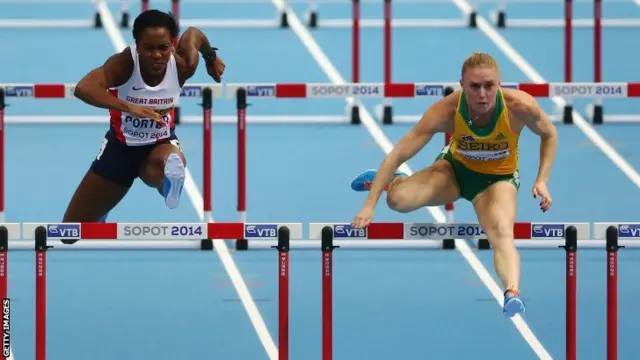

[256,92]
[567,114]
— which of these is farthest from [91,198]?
[567,114]

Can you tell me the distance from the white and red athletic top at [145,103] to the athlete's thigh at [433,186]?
4.39 feet

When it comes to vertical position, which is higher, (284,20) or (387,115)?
(284,20)

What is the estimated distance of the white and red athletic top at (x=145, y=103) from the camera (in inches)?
432

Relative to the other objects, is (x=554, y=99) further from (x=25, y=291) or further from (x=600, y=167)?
(x=25, y=291)

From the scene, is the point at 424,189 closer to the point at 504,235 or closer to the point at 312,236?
the point at 504,235

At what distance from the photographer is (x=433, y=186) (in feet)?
35.8

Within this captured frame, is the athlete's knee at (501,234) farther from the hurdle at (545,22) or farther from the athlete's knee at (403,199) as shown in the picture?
the hurdle at (545,22)

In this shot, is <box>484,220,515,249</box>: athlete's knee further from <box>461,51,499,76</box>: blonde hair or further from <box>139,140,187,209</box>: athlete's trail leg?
<box>139,140,187,209</box>: athlete's trail leg

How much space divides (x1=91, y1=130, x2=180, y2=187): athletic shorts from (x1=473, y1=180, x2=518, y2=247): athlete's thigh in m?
1.76

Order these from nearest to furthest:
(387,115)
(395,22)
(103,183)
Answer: (103,183) < (387,115) < (395,22)

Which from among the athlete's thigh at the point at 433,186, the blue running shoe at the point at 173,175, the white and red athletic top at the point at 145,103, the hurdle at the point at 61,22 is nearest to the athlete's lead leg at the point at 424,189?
the athlete's thigh at the point at 433,186

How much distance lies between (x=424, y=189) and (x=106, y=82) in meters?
1.77

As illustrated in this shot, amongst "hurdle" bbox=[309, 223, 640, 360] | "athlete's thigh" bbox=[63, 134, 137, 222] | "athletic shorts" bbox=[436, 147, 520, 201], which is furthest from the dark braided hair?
"athletic shorts" bbox=[436, 147, 520, 201]

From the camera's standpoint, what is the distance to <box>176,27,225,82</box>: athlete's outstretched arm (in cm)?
1112
